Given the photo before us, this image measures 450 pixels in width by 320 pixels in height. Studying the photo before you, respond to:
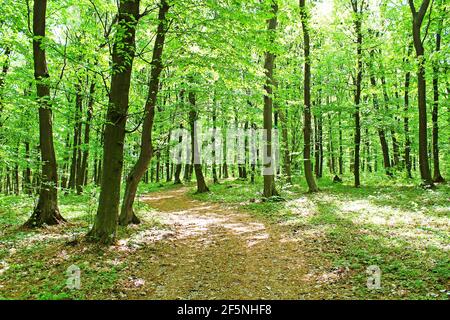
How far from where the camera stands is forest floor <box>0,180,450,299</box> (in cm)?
595

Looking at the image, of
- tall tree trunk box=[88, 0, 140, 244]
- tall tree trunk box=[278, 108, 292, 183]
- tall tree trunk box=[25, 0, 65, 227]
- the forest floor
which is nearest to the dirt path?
the forest floor

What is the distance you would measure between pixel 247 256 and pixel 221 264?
0.88 metres

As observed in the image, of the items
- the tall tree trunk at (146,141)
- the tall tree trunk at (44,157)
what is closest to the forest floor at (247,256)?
the tall tree trunk at (44,157)

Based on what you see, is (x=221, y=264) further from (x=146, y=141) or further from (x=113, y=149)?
(x=146, y=141)

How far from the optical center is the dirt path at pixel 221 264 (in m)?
6.12

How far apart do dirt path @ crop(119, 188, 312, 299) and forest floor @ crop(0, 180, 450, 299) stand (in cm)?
3

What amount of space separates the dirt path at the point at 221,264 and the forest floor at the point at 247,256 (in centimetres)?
3

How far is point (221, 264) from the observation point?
25.2 feet

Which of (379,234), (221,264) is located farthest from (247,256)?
(379,234)

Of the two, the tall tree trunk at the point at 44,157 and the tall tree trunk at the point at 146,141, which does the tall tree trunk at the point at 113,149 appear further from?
the tall tree trunk at the point at 44,157

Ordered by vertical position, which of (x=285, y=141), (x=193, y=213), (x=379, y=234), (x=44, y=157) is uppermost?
(x=285, y=141)
